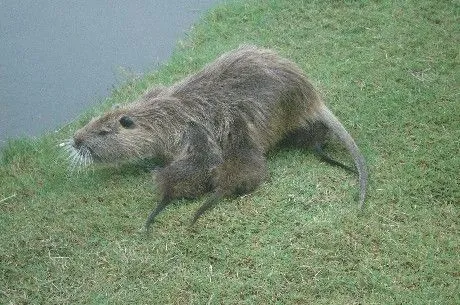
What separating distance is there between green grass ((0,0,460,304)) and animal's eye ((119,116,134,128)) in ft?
1.13

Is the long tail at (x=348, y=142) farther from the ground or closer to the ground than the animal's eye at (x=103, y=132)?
closer to the ground

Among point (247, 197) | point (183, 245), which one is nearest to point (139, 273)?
point (183, 245)

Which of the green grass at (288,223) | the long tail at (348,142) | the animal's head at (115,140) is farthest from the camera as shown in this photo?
the animal's head at (115,140)

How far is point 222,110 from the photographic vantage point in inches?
174

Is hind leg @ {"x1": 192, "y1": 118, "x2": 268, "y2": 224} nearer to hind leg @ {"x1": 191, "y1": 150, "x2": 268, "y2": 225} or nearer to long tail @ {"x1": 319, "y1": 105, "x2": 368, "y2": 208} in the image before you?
hind leg @ {"x1": 191, "y1": 150, "x2": 268, "y2": 225}

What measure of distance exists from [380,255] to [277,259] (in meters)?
0.58

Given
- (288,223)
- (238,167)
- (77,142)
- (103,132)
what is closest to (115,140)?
(103,132)

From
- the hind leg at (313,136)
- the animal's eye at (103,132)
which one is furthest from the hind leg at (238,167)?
the animal's eye at (103,132)

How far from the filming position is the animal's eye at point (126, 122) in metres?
4.48

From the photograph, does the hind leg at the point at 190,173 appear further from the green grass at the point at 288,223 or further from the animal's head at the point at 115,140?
the animal's head at the point at 115,140

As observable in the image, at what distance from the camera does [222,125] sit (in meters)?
4.37

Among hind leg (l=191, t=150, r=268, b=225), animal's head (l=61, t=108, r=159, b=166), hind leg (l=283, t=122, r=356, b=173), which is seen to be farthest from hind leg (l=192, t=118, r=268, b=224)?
animal's head (l=61, t=108, r=159, b=166)

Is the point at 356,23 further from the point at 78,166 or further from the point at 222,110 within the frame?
the point at 78,166

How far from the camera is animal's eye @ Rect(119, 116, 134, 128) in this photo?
14.7 ft
